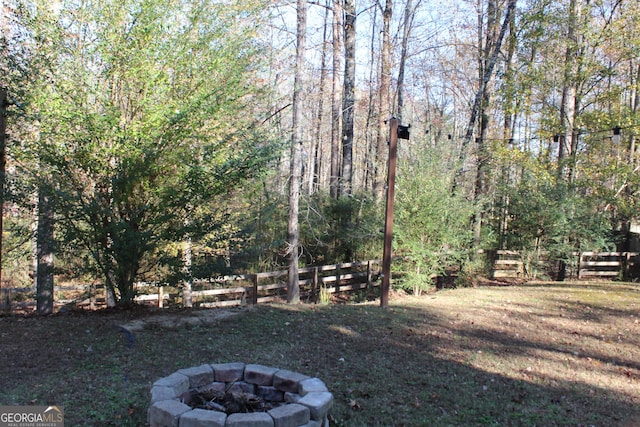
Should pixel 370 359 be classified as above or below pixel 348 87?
below

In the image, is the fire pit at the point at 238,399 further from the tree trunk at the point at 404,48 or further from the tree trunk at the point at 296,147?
the tree trunk at the point at 404,48

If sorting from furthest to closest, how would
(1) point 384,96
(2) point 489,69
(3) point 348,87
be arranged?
(1) point 384,96
(2) point 489,69
(3) point 348,87

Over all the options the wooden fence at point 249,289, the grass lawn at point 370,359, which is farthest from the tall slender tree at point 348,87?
the grass lawn at point 370,359

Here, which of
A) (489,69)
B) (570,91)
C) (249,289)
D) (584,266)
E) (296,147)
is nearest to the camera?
(296,147)

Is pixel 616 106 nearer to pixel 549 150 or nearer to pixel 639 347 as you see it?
pixel 549 150

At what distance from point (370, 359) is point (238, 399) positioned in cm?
249

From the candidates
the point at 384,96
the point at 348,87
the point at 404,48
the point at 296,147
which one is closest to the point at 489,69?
the point at 404,48

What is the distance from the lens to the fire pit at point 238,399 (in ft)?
9.45

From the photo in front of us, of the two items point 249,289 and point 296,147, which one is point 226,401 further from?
point 249,289

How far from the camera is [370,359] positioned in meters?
5.48

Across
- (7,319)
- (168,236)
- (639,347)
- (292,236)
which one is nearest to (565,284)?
(639,347)

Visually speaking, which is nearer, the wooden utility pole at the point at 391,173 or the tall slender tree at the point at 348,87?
the wooden utility pole at the point at 391,173

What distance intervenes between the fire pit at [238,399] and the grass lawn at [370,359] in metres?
0.59

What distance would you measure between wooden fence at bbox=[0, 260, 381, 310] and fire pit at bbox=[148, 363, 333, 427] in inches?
236
